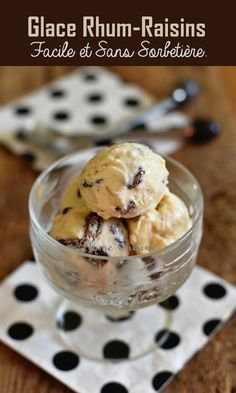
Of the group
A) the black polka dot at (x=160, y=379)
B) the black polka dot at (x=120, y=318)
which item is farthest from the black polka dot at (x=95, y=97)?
the black polka dot at (x=160, y=379)

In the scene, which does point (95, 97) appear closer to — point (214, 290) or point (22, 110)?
point (22, 110)

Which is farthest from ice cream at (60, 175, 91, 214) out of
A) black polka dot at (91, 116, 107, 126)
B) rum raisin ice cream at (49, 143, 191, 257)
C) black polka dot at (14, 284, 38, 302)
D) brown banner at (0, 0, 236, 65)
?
brown banner at (0, 0, 236, 65)

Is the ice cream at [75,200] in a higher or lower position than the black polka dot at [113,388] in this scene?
higher

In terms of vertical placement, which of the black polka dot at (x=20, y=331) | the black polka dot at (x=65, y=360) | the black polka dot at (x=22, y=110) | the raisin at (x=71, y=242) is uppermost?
the raisin at (x=71, y=242)

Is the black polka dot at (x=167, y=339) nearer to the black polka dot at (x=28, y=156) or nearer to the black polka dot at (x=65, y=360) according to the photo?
the black polka dot at (x=65, y=360)

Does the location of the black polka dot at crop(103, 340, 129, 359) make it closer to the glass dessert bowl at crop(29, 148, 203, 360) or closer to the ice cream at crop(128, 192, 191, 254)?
the glass dessert bowl at crop(29, 148, 203, 360)

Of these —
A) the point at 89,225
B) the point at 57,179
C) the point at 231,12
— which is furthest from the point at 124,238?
the point at 231,12
